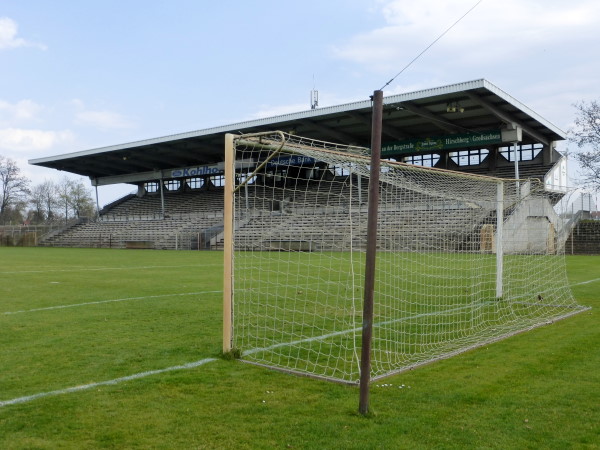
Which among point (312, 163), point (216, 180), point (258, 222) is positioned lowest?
point (258, 222)

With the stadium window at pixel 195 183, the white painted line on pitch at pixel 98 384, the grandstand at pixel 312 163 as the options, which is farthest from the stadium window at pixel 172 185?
the white painted line on pitch at pixel 98 384

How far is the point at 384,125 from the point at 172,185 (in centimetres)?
2785

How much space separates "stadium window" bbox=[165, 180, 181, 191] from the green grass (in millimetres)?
50568

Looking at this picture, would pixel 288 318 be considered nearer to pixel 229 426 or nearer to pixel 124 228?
pixel 229 426

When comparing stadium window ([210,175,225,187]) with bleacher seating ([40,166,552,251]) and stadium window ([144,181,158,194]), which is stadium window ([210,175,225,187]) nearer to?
bleacher seating ([40,166,552,251])

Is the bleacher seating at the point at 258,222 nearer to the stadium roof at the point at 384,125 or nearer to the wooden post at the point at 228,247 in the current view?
the wooden post at the point at 228,247

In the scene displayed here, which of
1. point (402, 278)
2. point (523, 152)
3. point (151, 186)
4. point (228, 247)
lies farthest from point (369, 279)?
point (151, 186)

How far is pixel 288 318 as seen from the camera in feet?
27.6

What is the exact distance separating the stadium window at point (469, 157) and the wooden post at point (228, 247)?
35.9 m

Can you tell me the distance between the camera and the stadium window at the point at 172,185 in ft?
187

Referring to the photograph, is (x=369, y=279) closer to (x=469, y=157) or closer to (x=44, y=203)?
(x=469, y=157)

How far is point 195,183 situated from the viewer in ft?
182

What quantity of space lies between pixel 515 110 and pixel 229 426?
1245 inches

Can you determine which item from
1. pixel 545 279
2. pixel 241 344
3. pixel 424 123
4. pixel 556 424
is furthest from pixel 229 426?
pixel 424 123
